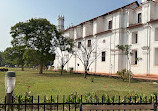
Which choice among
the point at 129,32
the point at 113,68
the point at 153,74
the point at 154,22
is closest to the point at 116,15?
the point at 129,32

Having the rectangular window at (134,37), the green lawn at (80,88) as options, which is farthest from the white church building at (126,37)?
the green lawn at (80,88)

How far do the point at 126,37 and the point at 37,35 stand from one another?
1403 cm

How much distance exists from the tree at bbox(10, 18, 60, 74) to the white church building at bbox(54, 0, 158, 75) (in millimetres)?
9075

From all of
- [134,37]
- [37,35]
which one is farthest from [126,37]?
[37,35]

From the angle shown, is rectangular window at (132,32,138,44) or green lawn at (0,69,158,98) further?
rectangular window at (132,32,138,44)

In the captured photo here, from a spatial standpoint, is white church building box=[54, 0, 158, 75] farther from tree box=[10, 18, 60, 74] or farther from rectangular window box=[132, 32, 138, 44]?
tree box=[10, 18, 60, 74]

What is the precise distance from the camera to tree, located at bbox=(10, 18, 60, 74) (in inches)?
961

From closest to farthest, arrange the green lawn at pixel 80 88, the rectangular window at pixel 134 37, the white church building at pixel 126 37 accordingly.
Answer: the green lawn at pixel 80 88 → the white church building at pixel 126 37 → the rectangular window at pixel 134 37

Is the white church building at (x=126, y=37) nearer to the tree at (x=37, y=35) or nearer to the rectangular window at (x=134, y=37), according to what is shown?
the rectangular window at (x=134, y=37)

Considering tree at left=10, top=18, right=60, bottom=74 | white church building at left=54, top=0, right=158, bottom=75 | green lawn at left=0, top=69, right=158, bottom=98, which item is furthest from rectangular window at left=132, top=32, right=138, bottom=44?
tree at left=10, top=18, right=60, bottom=74

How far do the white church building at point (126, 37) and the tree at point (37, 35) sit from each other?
907 centimetres

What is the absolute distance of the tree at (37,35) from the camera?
24.4 m

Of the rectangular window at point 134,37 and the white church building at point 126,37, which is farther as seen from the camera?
the rectangular window at point 134,37

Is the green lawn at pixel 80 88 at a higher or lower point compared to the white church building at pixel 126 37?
lower
